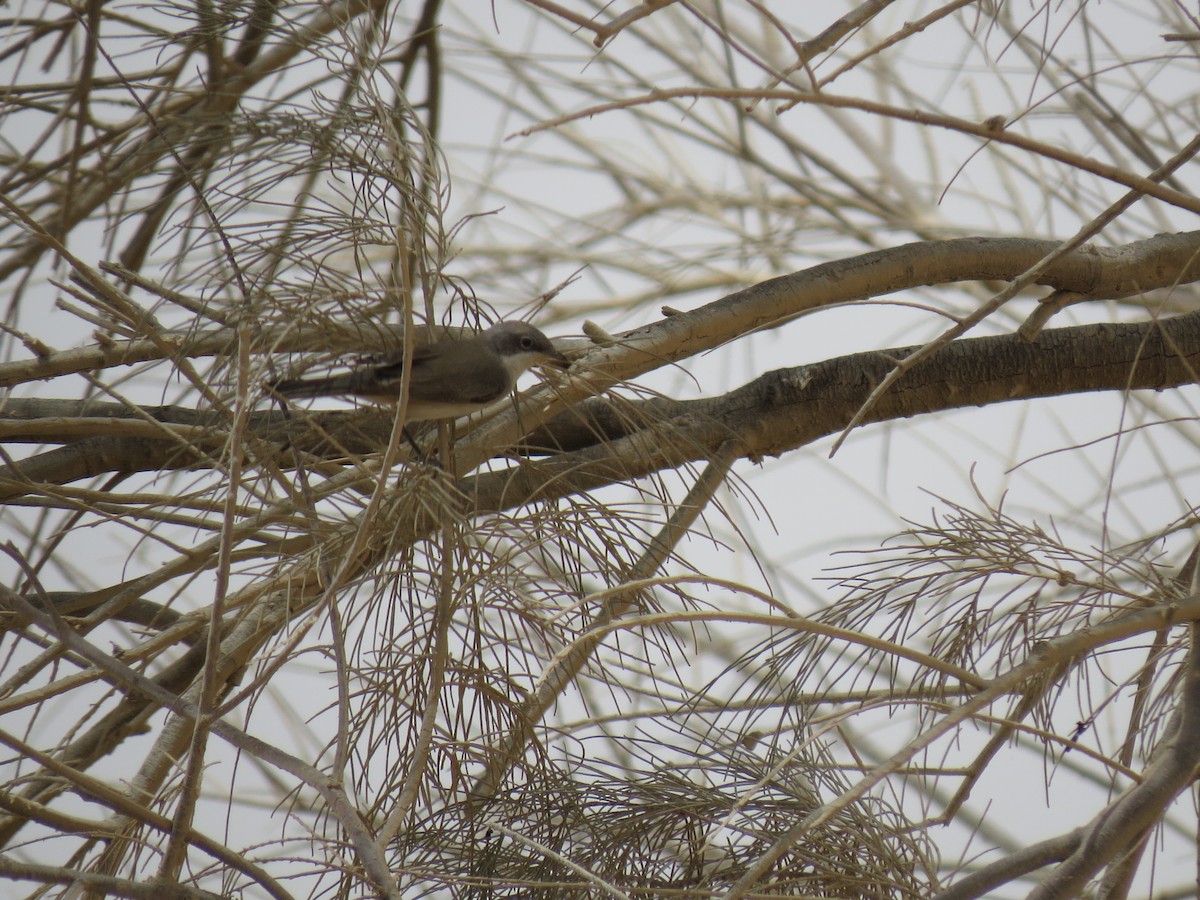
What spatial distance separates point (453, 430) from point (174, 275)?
0.37 m

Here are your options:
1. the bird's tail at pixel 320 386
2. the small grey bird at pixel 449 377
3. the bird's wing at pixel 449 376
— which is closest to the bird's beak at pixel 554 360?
the small grey bird at pixel 449 377

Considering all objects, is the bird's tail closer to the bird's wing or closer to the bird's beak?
the bird's wing

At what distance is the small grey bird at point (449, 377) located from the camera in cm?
119

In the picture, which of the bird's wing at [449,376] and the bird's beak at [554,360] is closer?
the bird's wing at [449,376]

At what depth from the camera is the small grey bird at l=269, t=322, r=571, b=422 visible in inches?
46.8

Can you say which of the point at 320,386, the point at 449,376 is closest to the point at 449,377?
the point at 449,376

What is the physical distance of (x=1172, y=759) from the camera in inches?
33.3

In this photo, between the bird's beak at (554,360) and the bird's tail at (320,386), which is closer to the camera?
the bird's tail at (320,386)

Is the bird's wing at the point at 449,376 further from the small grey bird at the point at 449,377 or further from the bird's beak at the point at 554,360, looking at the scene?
the bird's beak at the point at 554,360

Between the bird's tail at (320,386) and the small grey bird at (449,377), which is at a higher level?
the small grey bird at (449,377)

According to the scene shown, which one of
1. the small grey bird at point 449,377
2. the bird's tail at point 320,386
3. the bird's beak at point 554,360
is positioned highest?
the bird's beak at point 554,360

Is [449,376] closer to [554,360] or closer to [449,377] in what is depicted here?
[449,377]

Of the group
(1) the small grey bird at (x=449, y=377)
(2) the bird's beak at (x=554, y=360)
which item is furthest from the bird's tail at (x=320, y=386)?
(2) the bird's beak at (x=554, y=360)

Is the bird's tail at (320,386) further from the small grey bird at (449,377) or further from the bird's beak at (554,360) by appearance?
the bird's beak at (554,360)
